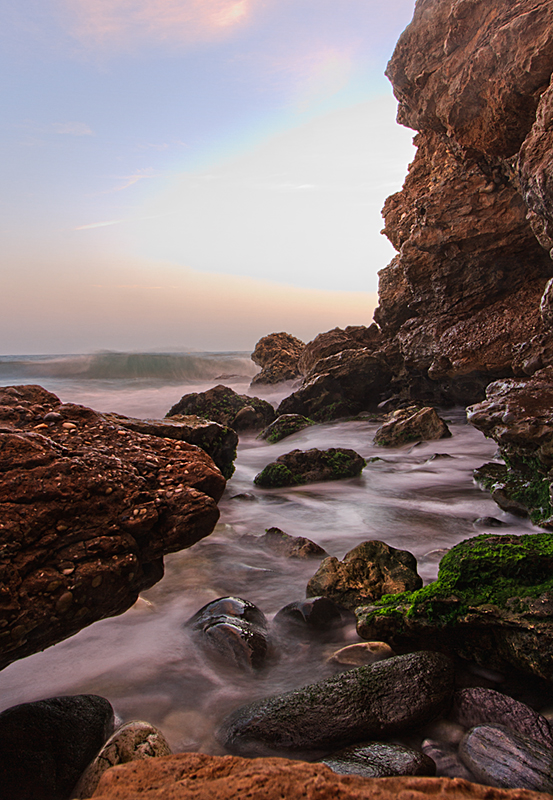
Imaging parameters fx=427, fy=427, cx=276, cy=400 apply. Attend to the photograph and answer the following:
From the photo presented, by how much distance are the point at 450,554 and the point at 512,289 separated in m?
7.46

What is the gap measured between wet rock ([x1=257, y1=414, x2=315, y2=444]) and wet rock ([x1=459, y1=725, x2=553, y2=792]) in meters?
10.7

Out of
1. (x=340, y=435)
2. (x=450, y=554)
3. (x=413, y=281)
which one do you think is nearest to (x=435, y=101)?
(x=413, y=281)

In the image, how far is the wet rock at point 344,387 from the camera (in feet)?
47.3

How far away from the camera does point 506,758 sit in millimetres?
2031

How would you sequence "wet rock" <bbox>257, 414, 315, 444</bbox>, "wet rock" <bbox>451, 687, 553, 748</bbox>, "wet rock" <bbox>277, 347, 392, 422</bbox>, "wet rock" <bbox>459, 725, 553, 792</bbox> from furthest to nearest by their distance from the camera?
A: "wet rock" <bbox>277, 347, 392, 422</bbox>, "wet rock" <bbox>257, 414, 315, 444</bbox>, "wet rock" <bbox>451, 687, 553, 748</bbox>, "wet rock" <bbox>459, 725, 553, 792</bbox>

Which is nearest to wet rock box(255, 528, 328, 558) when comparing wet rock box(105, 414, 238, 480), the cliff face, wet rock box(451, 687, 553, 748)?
wet rock box(105, 414, 238, 480)

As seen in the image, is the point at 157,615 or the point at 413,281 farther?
the point at 413,281

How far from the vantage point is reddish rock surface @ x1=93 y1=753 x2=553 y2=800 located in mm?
1288

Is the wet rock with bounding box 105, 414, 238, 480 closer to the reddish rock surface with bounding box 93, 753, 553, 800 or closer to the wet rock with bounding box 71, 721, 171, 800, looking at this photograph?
the wet rock with bounding box 71, 721, 171, 800

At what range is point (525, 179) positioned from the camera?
18.2 ft

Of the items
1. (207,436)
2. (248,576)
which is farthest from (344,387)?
(248,576)

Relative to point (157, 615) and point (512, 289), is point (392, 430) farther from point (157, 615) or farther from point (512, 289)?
point (157, 615)

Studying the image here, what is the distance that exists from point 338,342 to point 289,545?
11830 mm

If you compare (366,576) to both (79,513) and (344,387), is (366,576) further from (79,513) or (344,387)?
(344,387)
